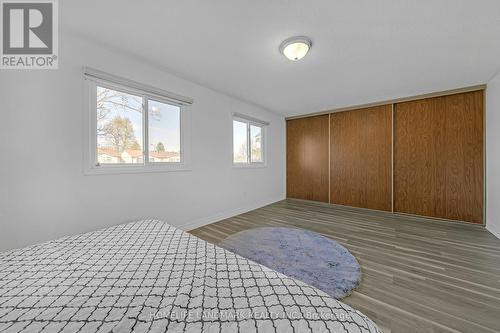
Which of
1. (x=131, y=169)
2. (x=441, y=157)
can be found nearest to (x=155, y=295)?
(x=131, y=169)

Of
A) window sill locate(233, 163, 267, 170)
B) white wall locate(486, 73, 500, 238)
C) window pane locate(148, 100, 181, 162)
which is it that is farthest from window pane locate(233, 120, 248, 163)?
white wall locate(486, 73, 500, 238)

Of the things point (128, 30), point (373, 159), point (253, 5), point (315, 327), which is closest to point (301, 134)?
point (373, 159)

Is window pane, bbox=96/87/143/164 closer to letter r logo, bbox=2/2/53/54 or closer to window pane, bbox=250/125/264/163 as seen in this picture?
letter r logo, bbox=2/2/53/54

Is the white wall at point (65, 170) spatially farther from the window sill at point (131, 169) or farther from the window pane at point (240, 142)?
the window pane at point (240, 142)

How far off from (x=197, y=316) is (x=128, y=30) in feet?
7.77

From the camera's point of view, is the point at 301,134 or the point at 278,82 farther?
the point at 301,134

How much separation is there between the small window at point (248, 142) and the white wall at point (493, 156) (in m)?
3.67

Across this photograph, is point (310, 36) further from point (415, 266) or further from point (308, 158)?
point (308, 158)

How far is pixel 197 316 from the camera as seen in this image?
752 mm

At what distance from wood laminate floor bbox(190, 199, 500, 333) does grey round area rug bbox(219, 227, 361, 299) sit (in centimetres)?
12

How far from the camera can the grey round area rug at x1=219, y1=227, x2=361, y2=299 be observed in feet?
5.42

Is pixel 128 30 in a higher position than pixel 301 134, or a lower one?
higher

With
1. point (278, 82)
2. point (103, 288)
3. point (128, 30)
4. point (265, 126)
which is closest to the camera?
point (103, 288)

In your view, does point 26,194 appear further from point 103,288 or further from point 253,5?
point 253,5
